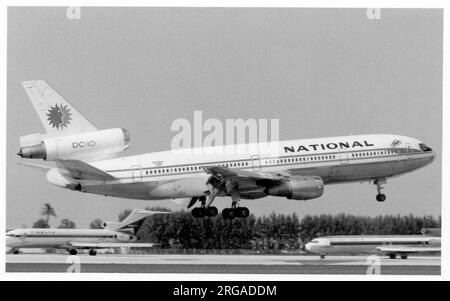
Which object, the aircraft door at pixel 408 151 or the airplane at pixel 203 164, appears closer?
the airplane at pixel 203 164

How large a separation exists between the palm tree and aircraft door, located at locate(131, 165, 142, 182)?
10.9ft

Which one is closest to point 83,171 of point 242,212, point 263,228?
point 242,212

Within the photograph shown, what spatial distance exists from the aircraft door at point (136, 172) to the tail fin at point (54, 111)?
238 cm

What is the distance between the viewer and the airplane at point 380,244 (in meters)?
36.2

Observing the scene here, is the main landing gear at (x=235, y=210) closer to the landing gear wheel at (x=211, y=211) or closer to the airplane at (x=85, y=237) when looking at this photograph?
the landing gear wheel at (x=211, y=211)

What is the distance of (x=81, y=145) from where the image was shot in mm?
33281

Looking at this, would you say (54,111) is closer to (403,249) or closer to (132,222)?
(132,222)

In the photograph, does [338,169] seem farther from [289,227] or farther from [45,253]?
[45,253]

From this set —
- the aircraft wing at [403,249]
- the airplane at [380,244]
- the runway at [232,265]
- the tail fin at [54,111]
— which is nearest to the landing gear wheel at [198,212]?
the runway at [232,265]

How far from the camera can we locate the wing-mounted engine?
A: 3269 cm

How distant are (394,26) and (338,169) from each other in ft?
23.3

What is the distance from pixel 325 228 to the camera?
3500 centimetres

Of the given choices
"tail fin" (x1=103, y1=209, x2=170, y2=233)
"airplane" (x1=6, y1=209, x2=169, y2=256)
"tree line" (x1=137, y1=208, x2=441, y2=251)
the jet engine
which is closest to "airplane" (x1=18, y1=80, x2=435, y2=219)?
the jet engine

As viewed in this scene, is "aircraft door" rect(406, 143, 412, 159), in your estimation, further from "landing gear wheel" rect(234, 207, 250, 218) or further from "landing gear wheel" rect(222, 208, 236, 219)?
"landing gear wheel" rect(222, 208, 236, 219)
